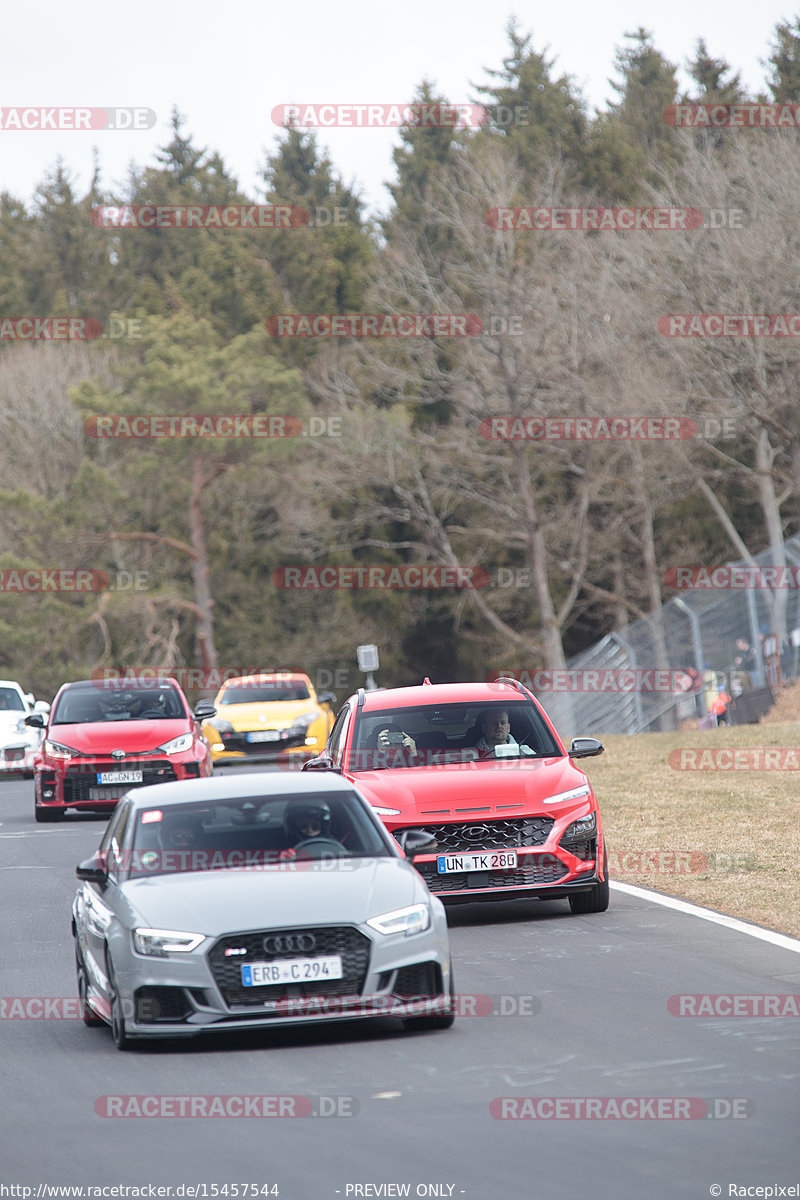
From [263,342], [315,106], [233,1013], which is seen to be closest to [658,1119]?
[233,1013]

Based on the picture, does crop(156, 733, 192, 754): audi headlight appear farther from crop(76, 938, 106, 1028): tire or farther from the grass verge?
crop(76, 938, 106, 1028): tire

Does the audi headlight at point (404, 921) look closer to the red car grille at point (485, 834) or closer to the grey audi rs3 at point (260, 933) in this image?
the grey audi rs3 at point (260, 933)

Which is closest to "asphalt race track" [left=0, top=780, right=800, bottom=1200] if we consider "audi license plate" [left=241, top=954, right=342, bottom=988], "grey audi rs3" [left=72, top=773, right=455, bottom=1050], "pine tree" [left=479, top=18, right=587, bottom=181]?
"grey audi rs3" [left=72, top=773, right=455, bottom=1050]

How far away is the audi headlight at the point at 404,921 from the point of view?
807 centimetres

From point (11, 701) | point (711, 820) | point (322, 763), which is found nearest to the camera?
point (322, 763)

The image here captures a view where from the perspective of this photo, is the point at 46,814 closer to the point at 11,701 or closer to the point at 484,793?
the point at 11,701

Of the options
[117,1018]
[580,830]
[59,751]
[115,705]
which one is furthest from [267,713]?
[117,1018]

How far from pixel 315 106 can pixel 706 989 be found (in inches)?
785

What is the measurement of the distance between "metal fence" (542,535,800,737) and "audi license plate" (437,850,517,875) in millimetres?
22437

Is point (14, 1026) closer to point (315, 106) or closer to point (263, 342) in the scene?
point (315, 106)

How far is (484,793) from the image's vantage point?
11938mm

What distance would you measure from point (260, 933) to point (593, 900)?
15.6 ft

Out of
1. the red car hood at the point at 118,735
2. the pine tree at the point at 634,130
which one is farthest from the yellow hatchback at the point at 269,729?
the pine tree at the point at 634,130

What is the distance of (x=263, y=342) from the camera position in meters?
67.9
